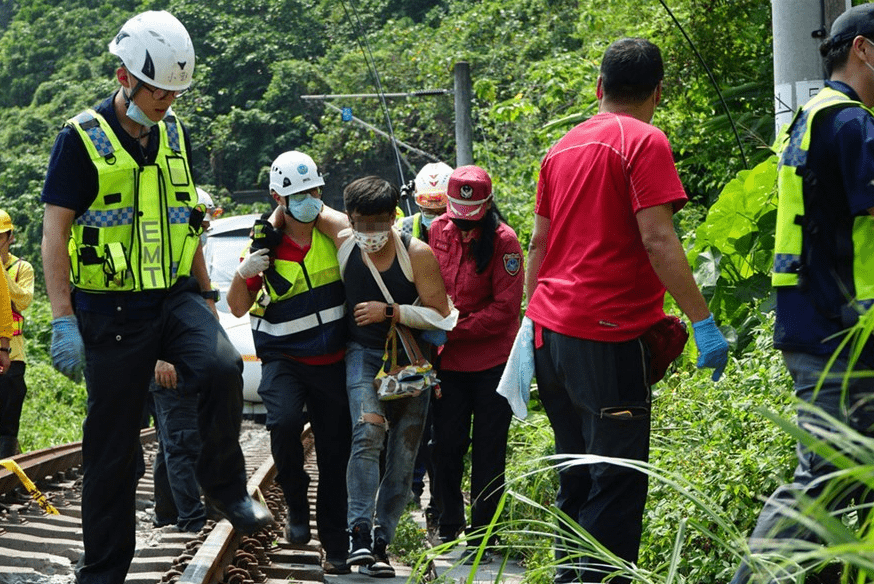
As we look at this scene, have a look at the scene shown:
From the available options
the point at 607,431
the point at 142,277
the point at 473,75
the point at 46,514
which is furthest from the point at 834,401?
the point at 473,75

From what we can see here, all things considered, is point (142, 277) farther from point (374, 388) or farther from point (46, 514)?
point (46, 514)

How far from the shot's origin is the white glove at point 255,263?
21.5ft

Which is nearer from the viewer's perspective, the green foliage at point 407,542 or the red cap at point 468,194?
the red cap at point 468,194

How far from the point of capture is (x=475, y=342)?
7.45 metres

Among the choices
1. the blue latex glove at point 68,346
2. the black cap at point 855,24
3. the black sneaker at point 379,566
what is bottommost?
the black sneaker at point 379,566

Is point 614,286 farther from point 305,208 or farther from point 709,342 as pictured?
point 305,208

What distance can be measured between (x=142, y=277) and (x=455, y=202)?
2439 mm

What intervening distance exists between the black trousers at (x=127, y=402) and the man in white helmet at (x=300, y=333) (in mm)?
1289

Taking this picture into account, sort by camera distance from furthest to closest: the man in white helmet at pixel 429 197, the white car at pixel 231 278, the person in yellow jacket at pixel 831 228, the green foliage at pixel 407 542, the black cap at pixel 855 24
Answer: the white car at pixel 231 278
the man in white helmet at pixel 429 197
the green foliage at pixel 407 542
the black cap at pixel 855 24
the person in yellow jacket at pixel 831 228

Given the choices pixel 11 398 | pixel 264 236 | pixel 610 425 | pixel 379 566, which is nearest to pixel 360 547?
pixel 379 566

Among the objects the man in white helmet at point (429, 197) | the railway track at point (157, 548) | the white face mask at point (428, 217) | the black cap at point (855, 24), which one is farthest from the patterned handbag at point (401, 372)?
the black cap at point (855, 24)

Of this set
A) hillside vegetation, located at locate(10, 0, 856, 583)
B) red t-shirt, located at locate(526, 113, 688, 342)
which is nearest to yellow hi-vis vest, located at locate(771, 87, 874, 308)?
red t-shirt, located at locate(526, 113, 688, 342)

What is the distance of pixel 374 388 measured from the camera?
654cm

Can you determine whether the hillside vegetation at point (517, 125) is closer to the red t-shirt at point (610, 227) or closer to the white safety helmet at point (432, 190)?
the red t-shirt at point (610, 227)
